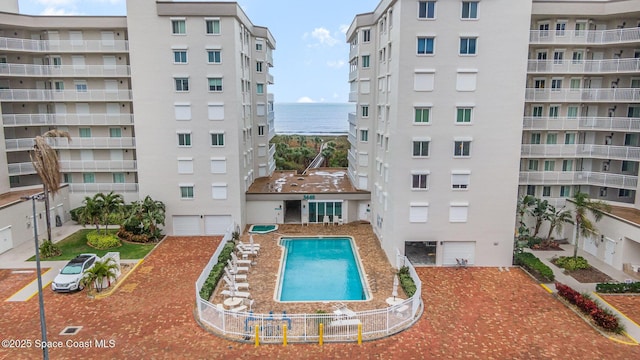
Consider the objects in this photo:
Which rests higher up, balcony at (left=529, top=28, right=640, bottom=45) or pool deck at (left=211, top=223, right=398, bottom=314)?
balcony at (left=529, top=28, right=640, bottom=45)

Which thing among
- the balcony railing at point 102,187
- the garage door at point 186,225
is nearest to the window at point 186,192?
the garage door at point 186,225

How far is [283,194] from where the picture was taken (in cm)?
4184

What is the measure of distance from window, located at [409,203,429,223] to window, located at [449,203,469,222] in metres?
1.75

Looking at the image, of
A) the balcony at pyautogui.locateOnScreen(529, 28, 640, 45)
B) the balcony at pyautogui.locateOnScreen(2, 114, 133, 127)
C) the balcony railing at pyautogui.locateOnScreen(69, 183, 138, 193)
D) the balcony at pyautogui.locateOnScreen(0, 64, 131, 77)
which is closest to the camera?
the balcony at pyautogui.locateOnScreen(529, 28, 640, 45)

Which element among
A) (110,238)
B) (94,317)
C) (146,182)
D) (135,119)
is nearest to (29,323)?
(94,317)

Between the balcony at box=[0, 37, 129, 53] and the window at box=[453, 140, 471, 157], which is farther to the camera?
the balcony at box=[0, 37, 129, 53]

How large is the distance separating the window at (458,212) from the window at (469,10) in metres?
12.8

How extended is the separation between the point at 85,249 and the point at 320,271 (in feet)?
62.6

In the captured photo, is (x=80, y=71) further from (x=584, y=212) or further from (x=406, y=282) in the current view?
(x=584, y=212)

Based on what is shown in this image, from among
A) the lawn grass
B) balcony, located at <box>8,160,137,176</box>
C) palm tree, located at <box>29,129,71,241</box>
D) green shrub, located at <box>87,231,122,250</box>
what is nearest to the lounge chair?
the lawn grass

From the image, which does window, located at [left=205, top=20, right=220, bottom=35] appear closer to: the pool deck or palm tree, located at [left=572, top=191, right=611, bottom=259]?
the pool deck

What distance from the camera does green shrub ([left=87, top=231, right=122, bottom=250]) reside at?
34438mm

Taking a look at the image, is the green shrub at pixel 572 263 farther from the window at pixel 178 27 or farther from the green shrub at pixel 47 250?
the green shrub at pixel 47 250

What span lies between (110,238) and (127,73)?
50.2 feet
